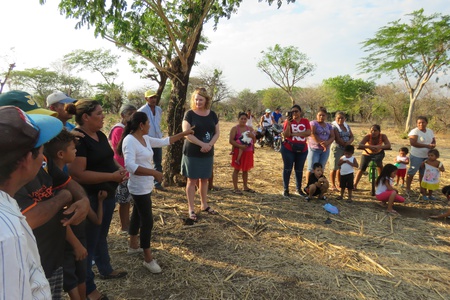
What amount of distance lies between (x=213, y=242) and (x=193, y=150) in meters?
1.28

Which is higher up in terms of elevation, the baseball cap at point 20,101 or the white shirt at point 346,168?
the baseball cap at point 20,101

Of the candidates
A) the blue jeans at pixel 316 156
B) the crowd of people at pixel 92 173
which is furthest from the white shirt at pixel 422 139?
the blue jeans at pixel 316 156

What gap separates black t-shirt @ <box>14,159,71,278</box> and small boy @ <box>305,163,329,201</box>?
421cm

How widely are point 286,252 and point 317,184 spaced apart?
6.76 ft

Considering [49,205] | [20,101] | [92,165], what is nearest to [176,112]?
[92,165]

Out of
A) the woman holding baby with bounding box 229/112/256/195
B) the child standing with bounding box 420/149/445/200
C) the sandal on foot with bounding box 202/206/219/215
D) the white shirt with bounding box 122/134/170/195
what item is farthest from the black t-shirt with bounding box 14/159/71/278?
the child standing with bounding box 420/149/445/200

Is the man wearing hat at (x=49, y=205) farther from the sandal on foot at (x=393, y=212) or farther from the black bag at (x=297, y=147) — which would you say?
the sandal on foot at (x=393, y=212)

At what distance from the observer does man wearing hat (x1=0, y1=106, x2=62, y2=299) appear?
75 cm

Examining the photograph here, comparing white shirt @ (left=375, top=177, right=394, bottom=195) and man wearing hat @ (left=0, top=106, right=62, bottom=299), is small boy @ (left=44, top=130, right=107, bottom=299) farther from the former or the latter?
white shirt @ (left=375, top=177, right=394, bottom=195)

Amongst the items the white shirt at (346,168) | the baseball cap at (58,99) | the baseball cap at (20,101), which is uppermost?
the baseball cap at (58,99)

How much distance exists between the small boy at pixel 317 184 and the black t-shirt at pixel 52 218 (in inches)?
166

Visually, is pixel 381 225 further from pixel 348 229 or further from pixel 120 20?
pixel 120 20

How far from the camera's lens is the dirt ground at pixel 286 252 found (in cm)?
264

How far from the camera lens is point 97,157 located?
231cm
